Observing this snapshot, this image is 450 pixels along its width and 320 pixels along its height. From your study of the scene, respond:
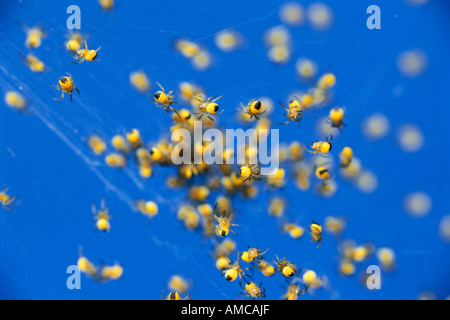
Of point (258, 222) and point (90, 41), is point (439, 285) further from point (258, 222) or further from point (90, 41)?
point (90, 41)

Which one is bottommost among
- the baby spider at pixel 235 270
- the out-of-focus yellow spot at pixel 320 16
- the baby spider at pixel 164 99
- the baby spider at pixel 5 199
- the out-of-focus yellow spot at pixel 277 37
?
the baby spider at pixel 235 270

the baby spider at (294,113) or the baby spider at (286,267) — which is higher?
the baby spider at (294,113)

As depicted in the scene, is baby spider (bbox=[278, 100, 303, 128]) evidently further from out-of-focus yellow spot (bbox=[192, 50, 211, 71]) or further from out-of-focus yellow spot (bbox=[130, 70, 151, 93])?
out-of-focus yellow spot (bbox=[130, 70, 151, 93])

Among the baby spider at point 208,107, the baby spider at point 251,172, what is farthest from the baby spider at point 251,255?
the baby spider at point 208,107

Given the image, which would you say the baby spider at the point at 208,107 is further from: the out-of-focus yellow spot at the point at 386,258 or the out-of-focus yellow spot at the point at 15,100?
the out-of-focus yellow spot at the point at 386,258

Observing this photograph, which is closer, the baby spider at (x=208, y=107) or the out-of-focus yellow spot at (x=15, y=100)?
the baby spider at (x=208, y=107)

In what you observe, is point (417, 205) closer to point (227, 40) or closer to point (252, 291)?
point (252, 291)

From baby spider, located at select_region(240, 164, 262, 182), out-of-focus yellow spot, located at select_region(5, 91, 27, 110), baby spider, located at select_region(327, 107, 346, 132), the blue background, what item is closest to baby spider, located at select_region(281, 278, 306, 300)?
the blue background
